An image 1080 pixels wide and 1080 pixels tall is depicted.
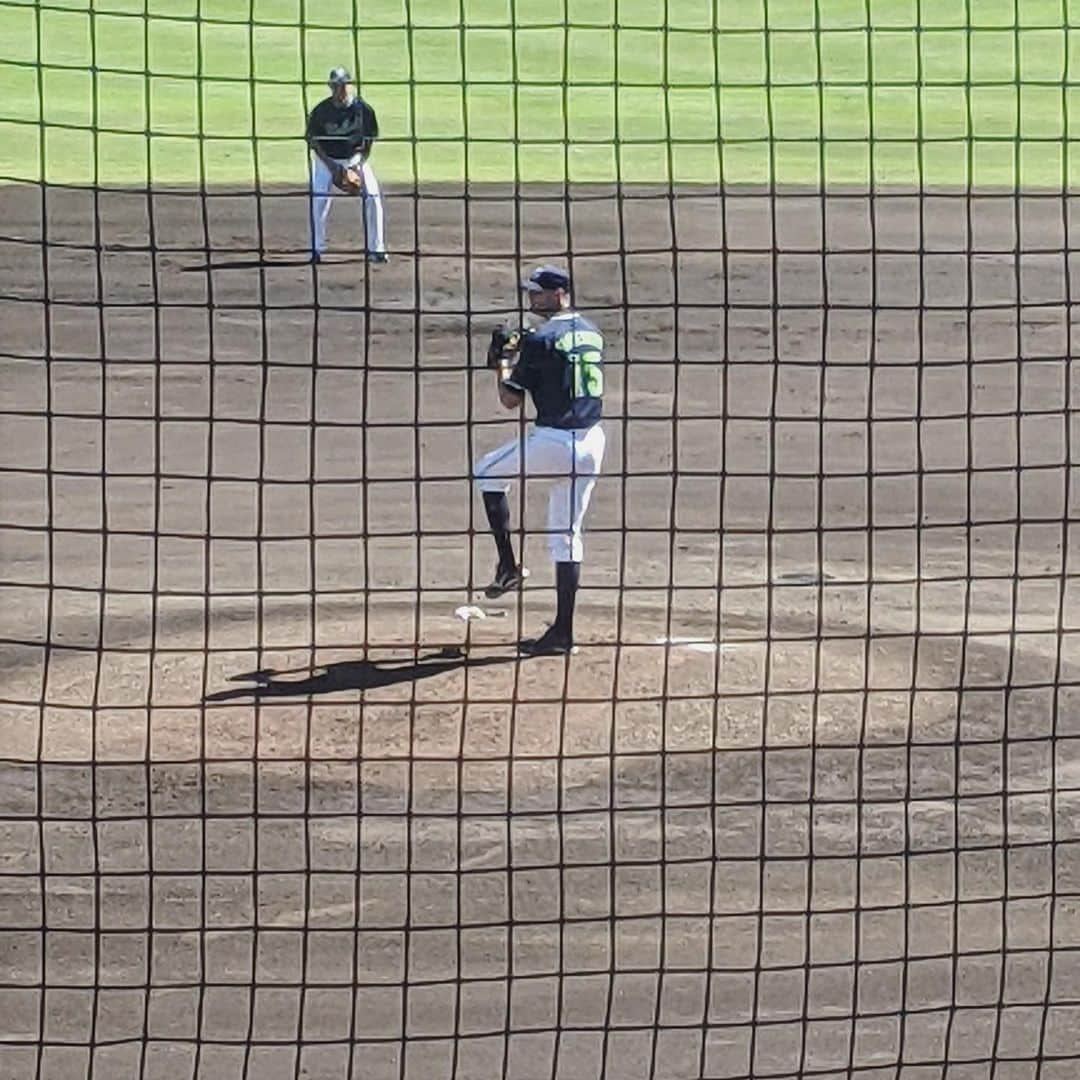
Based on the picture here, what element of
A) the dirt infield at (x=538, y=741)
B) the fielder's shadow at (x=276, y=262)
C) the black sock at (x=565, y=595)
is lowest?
the dirt infield at (x=538, y=741)

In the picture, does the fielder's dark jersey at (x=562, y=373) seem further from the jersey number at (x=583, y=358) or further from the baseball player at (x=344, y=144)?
the baseball player at (x=344, y=144)

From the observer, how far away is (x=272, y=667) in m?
12.8

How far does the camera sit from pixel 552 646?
43.0 feet

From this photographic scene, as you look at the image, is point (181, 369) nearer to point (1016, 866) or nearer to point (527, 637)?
point (527, 637)

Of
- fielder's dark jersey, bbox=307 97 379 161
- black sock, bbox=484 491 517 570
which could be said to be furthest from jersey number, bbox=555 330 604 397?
fielder's dark jersey, bbox=307 97 379 161

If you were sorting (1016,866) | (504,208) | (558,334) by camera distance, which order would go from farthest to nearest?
1. (504,208)
2. (558,334)
3. (1016,866)

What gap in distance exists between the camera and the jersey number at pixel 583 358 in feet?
44.4

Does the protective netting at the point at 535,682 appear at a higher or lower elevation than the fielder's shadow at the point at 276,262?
lower


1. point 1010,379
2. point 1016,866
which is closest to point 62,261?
point 1010,379

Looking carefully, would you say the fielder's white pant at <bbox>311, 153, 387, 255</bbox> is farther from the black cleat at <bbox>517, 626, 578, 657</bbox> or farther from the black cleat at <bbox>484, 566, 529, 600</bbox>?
the black cleat at <bbox>517, 626, 578, 657</bbox>

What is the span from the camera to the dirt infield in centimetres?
895

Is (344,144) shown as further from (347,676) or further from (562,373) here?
(347,676)

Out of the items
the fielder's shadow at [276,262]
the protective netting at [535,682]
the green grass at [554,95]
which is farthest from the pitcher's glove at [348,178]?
the green grass at [554,95]

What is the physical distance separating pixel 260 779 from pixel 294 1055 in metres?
2.64
